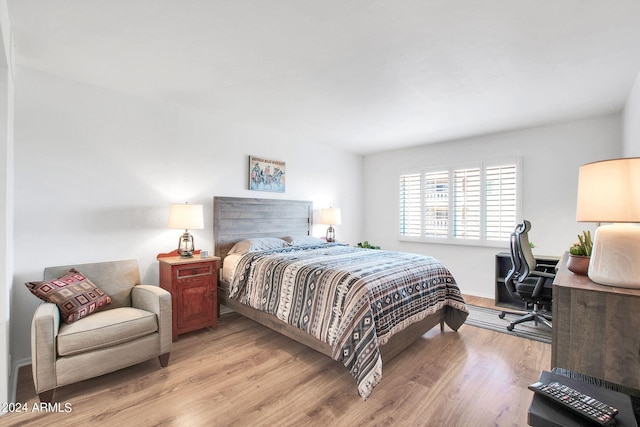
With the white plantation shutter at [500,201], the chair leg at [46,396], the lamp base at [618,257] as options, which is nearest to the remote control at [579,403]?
the lamp base at [618,257]

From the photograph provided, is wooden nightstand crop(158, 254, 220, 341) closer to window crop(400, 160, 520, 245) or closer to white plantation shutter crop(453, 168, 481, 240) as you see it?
window crop(400, 160, 520, 245)

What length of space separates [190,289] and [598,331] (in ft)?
10.1

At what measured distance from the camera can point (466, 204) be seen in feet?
15.5

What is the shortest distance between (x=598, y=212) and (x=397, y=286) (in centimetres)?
144

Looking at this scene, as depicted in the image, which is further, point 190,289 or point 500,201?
point 500,201

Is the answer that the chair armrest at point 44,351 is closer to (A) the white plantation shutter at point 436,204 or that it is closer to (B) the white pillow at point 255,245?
(B) the white pillow at point 255,245

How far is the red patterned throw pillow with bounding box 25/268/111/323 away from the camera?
223cm

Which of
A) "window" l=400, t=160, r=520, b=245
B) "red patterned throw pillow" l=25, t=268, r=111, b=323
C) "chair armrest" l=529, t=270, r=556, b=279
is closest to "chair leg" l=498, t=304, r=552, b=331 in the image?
"chair armrest" l=529, t=270, r=556, b=279

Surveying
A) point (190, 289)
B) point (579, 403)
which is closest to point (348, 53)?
point (579, 403)

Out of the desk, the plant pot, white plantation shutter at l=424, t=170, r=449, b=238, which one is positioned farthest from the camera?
white plantation shutter at l=424, t=170, r=449, b=238

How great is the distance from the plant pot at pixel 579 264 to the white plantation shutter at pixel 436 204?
3253 millimetres

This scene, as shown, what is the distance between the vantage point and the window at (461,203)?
14.3 feet

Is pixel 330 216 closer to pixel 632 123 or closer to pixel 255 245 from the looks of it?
pixel 255 245

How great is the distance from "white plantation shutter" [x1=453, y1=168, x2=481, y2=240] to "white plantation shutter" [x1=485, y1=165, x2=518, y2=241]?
14cm
